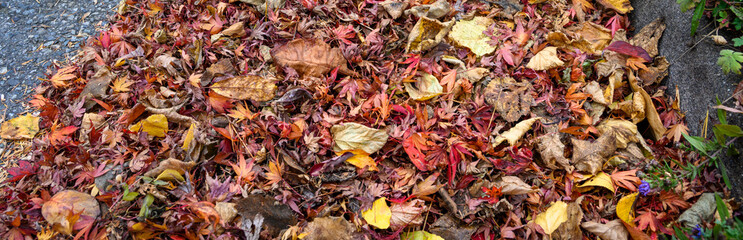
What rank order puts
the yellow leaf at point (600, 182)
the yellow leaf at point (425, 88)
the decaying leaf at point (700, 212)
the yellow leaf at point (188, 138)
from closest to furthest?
the decaying leaf at point (700, 212)
the yellow leaf at point (600, 182)
the yellow leaf at point (188, 138)
the yellow leaf at point (425, 88)

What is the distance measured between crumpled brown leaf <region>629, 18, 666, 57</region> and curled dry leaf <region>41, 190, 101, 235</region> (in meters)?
3.13

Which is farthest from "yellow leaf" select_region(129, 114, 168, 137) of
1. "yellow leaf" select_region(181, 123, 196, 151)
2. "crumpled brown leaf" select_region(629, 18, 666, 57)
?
"crumpled brown leaf" select_region(629, 18, 666, 57)

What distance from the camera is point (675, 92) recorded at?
84.5 inches

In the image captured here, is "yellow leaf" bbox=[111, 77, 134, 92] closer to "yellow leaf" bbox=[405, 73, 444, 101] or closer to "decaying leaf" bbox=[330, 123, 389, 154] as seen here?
"decaying leaf" bbox=[330, 123, 389, 154]

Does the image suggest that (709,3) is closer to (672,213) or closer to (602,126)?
(602,126)

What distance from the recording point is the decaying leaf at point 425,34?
7.79ft

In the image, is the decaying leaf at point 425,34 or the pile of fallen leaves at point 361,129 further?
the decaying leaf at point 425,34

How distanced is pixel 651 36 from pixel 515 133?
1113 millimetres

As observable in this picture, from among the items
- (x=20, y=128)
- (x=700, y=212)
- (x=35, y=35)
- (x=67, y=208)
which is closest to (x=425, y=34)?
(x=700, y=212)

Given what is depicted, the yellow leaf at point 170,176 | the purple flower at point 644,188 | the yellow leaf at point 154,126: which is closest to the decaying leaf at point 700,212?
the purple flower at point 644,188

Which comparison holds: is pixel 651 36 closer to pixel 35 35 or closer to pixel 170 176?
pixel 170 176

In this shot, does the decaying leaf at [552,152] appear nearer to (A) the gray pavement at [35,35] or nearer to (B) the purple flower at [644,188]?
(B) the purple flower at [644,188]

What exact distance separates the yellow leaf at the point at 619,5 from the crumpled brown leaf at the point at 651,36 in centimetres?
22

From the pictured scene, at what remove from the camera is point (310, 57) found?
2279 mm
